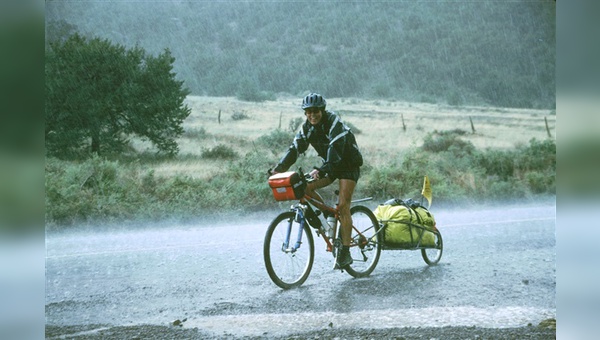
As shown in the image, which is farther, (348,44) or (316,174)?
(348,44)

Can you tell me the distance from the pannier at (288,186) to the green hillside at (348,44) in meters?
0.85

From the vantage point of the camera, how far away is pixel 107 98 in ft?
19.4

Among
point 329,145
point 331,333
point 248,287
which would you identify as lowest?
point 331,333

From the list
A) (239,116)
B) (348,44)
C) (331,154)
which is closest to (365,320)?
(331,154)

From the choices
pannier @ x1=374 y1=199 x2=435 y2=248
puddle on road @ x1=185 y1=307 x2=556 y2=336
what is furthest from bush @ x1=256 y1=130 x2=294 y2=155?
puddle on road @ x1=185 y1=307 x2=556 y2=336

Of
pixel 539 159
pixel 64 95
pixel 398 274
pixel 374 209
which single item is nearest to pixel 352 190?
pixel 374 209

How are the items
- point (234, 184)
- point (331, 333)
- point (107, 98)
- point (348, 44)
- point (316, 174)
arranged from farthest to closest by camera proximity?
point (348, 44), point (234, 184), point (107, 98), point (316, 174), point (331, 333)

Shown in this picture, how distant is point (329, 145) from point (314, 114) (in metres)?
0.26

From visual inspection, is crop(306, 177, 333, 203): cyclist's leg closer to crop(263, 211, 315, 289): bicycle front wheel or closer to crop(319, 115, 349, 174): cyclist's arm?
crop(319, 115, 349, 174): cyclist's arm

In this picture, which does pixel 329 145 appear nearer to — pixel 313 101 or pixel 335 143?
pixel 335 143

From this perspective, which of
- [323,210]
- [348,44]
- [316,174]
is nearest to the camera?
[316,174]

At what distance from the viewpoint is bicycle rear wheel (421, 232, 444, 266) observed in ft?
20.3

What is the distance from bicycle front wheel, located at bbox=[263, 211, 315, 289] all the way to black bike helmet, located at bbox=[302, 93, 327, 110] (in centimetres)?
81

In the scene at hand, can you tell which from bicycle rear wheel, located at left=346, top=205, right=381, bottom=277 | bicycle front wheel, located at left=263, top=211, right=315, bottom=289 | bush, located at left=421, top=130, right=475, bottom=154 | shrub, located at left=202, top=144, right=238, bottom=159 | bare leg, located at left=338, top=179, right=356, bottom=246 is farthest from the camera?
bush, located at left=421, top=130, right=475, bottom=154
